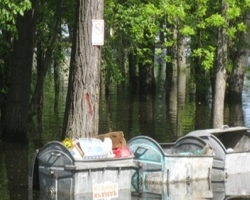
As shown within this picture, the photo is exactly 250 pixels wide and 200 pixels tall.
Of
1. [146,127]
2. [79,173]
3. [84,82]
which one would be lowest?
[79,173]

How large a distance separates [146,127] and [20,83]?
7.17 meters

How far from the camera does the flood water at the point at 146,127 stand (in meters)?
15.3

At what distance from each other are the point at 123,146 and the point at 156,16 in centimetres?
1318

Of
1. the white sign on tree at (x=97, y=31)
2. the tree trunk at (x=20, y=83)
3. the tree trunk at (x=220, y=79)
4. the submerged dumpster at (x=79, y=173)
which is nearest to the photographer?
the submerged dumpster at (x=79, y=173)

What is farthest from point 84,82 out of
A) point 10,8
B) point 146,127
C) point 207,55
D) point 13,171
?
point 146,127

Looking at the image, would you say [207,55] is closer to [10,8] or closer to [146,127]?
[146,127]

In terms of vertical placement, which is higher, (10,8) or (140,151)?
(10,8)

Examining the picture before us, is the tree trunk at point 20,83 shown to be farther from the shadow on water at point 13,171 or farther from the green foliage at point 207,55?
the green foliage at point 207,55

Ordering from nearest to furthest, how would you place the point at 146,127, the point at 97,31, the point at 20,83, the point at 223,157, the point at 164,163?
1. the point at 164,163
2. the point at 97,31
3. the point at 223,157
4. the point at 20,83
5. the point at 146,127

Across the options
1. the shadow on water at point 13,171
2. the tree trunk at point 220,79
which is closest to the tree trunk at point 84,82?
the shadow on water at point 13,171

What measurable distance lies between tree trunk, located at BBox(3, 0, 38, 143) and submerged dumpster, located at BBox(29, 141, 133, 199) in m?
7.59

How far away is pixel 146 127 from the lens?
28.3 m

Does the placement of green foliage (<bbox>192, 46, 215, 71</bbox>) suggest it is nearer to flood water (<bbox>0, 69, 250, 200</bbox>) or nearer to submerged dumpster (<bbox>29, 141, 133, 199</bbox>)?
flood water (<bbox>0, 69, 250, 200</bbox>)

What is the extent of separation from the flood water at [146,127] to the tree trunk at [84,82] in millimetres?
1526
